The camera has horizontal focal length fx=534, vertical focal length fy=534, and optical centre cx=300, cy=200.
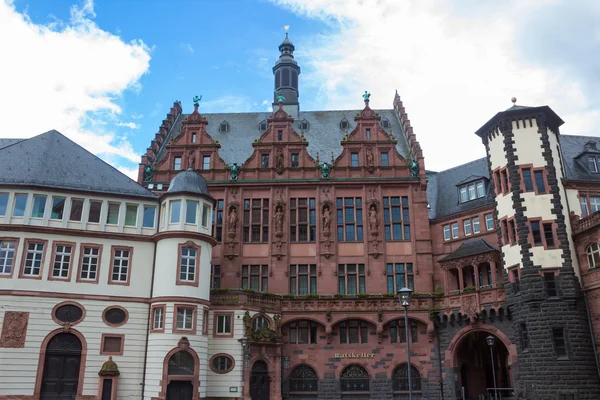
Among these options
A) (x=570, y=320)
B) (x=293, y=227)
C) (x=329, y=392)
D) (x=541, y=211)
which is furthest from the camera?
(x=293, y=227)

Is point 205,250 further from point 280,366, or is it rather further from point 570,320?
point 570,320

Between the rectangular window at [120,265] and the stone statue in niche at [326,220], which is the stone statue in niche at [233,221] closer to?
the stone statue in niche at [326,220]

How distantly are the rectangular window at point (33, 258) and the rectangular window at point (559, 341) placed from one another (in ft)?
108

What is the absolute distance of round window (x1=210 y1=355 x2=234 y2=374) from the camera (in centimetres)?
3566

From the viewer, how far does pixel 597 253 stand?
111 feet

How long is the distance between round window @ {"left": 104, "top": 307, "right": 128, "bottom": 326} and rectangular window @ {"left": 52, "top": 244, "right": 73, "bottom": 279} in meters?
3.54

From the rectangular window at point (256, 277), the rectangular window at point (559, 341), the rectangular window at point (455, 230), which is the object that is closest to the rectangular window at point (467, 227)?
the rectangular window at point (455, 230)

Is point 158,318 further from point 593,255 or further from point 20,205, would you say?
point 593,255

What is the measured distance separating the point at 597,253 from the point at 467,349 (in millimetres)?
13110

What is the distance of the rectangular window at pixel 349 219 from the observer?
44469 mm

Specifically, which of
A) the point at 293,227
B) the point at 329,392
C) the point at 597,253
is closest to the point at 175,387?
the point at 329,392

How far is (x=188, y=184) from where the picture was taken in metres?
37.8

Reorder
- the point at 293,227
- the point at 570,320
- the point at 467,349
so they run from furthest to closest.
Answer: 1. the point at 293,227
2. the point at 467,349
3. the point at 570,320

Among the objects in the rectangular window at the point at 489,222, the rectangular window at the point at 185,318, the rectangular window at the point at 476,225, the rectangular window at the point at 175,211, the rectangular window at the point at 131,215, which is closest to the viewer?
the rectangular window at the point at 185,318
